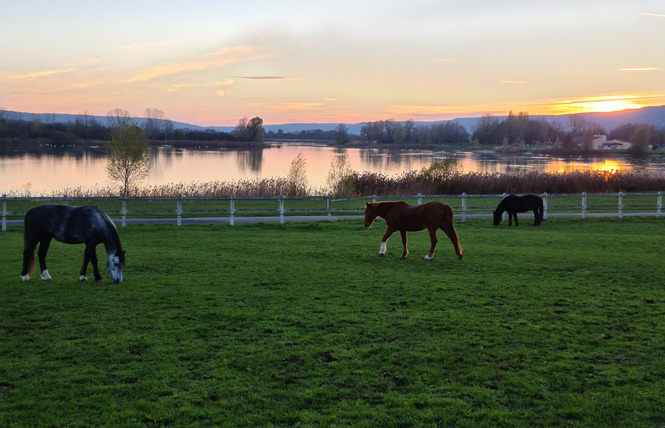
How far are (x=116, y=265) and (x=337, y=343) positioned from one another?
5105 mm

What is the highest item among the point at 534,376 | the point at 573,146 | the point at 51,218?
the point at 573,146

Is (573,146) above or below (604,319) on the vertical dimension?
above

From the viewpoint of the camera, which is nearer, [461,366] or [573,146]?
[461,366]

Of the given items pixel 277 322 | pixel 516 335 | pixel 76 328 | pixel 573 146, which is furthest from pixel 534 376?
pixel 573 146

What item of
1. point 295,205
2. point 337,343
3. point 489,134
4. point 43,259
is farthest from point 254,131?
point 337,343

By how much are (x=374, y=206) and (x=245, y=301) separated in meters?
5.27

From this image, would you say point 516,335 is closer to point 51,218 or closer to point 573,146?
point 51,218

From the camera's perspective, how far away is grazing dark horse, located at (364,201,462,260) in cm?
1223

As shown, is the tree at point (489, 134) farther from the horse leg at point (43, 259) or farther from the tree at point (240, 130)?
the horse leg at point (43, 259)

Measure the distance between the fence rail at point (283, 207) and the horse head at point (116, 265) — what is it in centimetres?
928

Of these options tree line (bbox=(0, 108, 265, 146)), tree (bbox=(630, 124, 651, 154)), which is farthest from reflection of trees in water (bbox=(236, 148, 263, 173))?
tree (bbox=(630, 124, 651, 154))

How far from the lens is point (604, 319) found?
7609 mm

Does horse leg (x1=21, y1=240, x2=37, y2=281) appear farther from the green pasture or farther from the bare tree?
the bare tree

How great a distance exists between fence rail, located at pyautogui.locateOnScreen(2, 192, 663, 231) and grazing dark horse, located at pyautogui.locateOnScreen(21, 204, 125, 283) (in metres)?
8.89
